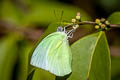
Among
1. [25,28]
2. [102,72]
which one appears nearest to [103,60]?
[102,72]

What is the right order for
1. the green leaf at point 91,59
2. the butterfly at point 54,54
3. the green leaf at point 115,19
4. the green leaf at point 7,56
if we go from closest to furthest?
the green leaf at point 91,59 → the butterfly at point 54,54 → the green leaf at point 115,19 → the green leaf at point 7,56

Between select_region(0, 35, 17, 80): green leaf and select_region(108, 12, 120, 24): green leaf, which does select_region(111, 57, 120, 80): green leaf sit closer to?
select_region(0, 35, 17, 80): green leaf

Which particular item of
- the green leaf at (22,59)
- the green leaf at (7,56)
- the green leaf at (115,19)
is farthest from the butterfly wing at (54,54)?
the green leaf at (7,56)

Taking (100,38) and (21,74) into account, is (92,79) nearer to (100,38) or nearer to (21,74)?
(100,38)

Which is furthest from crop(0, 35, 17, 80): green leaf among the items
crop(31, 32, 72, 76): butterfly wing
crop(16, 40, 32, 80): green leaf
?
crop(31, 32, 72, 76): butterfly wing

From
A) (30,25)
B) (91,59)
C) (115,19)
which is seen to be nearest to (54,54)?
(91,59)

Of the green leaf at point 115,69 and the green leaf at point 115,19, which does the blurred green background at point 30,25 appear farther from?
the green leaf at point 115,19
